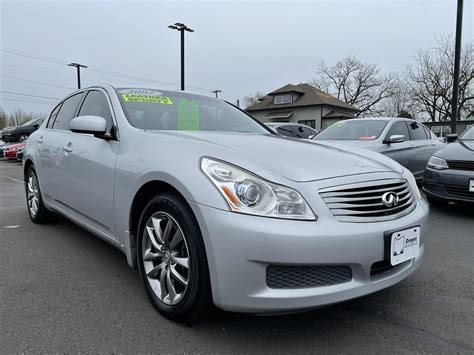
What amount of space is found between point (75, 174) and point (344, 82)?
1998 inches

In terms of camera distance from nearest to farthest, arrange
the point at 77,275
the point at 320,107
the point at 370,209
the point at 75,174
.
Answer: the point at 370,209, the point at 77,275, the point at 75,174, the point at 320,107

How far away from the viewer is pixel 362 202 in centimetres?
202

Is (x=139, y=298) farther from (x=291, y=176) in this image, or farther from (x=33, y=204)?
(x=33, y=204)

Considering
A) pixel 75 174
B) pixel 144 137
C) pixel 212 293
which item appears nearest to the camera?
Answer: pixel 212 293

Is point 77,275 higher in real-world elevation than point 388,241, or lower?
lower

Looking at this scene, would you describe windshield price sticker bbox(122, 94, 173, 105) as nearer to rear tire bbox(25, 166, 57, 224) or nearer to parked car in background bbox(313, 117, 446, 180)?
rear tire bbox(25, 166, 57, 224)

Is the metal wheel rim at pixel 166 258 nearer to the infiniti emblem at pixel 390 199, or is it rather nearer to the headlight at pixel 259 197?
the headlight at pixel 259 197

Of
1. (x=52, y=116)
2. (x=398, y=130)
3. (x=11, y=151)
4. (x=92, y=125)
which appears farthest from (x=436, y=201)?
(x=11, y=151)

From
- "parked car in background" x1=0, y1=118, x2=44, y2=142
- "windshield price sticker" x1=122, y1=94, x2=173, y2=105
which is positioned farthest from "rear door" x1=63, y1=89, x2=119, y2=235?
"parked car in background" x1=0, y1=118, x2=44, y2=142

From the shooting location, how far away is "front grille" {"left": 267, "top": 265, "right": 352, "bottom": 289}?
182 centimetres

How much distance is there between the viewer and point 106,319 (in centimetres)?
223

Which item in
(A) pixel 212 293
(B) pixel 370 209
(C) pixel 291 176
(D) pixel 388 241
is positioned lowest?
(A) pixel 212 293

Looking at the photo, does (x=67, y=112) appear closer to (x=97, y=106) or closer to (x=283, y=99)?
(x=97, y=106)

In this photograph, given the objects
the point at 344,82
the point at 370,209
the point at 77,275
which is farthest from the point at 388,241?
the point at 344,82
